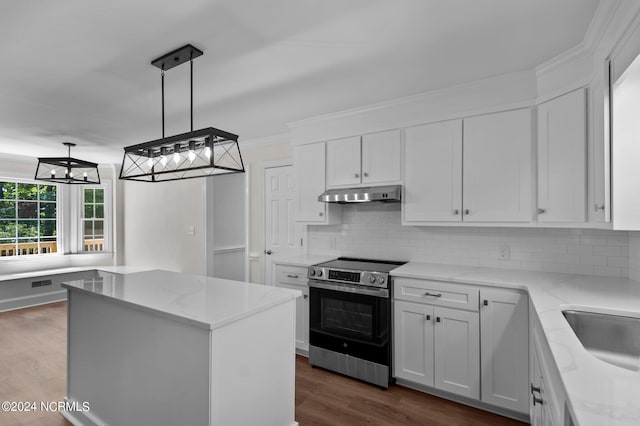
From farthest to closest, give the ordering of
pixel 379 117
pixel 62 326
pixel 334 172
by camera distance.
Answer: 1. pixel 62 326
2. pixel 334 172
3. pixel 379 117

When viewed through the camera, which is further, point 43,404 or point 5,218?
point 5,218

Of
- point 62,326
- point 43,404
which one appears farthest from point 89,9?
point 62,326

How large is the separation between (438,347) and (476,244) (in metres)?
1.00

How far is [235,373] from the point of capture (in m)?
1.72

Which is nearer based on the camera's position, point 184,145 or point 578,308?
point 578,308

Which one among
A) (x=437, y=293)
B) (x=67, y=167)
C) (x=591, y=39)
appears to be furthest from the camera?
(x=67, y=167)

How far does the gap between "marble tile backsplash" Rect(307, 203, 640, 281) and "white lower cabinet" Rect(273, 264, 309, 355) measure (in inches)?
23.2

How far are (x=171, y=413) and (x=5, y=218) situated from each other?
6.00 m

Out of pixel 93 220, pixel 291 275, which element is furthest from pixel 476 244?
pixel 93 220

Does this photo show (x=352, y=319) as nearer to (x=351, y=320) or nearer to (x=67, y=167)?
(x=351, y=320)

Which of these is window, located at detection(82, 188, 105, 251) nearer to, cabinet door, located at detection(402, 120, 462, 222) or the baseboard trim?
cabinet door, located at detection(402, 120, 462, 222)

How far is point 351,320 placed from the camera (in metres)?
2.97

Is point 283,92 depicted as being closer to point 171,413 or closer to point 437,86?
point 437,86

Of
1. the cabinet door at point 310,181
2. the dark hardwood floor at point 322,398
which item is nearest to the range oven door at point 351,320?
the dark hardwood floor at point 322,398
